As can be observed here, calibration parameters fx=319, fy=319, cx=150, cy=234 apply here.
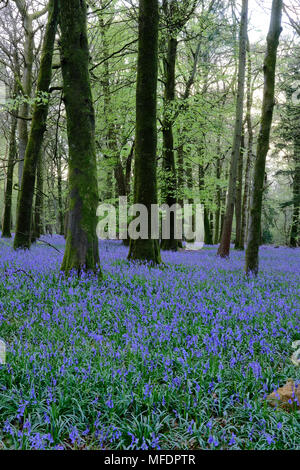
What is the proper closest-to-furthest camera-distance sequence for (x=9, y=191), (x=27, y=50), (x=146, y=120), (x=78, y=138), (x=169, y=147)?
(x=78, y=138) < (x=146, y=120) < (x=27, y=50) < (x=169, y=147) < (x=9, y=191)

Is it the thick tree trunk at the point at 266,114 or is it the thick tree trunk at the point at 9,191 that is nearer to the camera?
the thick tree trunk at the point at 266,114

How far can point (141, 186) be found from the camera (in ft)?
31.4

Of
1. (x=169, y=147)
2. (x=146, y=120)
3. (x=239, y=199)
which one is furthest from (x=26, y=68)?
(x=239, y=199)

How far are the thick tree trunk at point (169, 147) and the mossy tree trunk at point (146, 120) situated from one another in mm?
4488

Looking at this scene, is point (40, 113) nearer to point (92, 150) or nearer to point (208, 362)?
point (92, 150)

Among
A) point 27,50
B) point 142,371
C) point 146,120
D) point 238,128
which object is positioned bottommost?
point 142,371

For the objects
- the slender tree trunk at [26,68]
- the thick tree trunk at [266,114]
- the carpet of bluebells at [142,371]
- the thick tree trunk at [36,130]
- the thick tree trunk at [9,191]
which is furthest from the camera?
the thick tree trunk at [9,191]

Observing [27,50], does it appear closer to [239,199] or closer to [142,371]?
[239,199]

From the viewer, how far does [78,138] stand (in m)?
7.11

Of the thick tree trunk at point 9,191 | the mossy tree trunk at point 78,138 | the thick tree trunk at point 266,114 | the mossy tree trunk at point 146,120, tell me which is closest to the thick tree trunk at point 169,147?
the mossy tree trunk at point 146,120

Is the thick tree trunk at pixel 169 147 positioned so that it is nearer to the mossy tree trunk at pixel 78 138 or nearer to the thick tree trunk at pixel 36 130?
the thick tree trunk at pixel 36 130

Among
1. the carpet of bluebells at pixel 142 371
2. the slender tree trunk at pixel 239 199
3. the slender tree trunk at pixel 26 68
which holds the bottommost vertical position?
the carpet of bluebells at pixel 142 371

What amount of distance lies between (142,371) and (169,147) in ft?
45.6

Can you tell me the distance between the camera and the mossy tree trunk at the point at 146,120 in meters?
9.32
